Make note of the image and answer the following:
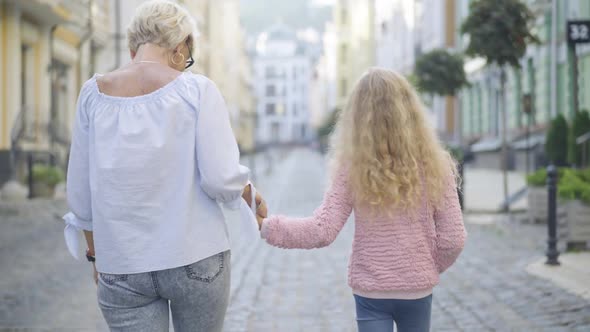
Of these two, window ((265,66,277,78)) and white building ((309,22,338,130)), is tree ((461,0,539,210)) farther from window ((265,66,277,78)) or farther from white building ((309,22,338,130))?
window ((265,66,277,78))

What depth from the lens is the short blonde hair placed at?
2.71 metres

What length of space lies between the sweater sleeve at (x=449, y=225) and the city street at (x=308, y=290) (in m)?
2.66

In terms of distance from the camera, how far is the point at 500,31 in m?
13.8

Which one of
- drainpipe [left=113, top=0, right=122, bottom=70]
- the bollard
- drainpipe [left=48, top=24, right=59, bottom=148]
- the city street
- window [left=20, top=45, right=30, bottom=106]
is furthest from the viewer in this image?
drainpipe [left=113, top=0, right=122, bottom=70]

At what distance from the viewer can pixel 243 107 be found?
8244cm

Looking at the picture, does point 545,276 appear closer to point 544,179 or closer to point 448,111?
point 544,179

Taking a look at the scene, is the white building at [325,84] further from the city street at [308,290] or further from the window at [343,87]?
the city street at [308,290]

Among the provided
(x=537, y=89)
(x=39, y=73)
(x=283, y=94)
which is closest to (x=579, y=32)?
(x=537, y=89)

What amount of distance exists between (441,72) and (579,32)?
22.0 feet

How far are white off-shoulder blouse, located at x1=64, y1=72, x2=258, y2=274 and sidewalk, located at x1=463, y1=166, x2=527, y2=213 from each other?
12.1 meters

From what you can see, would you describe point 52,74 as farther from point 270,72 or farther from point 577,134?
point 270,72

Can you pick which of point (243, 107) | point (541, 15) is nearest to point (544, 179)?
point (541, 15)

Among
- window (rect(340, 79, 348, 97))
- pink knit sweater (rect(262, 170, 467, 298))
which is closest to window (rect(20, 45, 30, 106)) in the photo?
pink knit sweater (rect(262, 170, 467, 298))

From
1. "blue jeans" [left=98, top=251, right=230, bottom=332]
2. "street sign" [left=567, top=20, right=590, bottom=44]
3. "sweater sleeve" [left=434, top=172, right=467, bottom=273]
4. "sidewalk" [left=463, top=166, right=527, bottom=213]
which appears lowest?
"sidewalk" [left=463, top=166, right=527, bottom=213]
